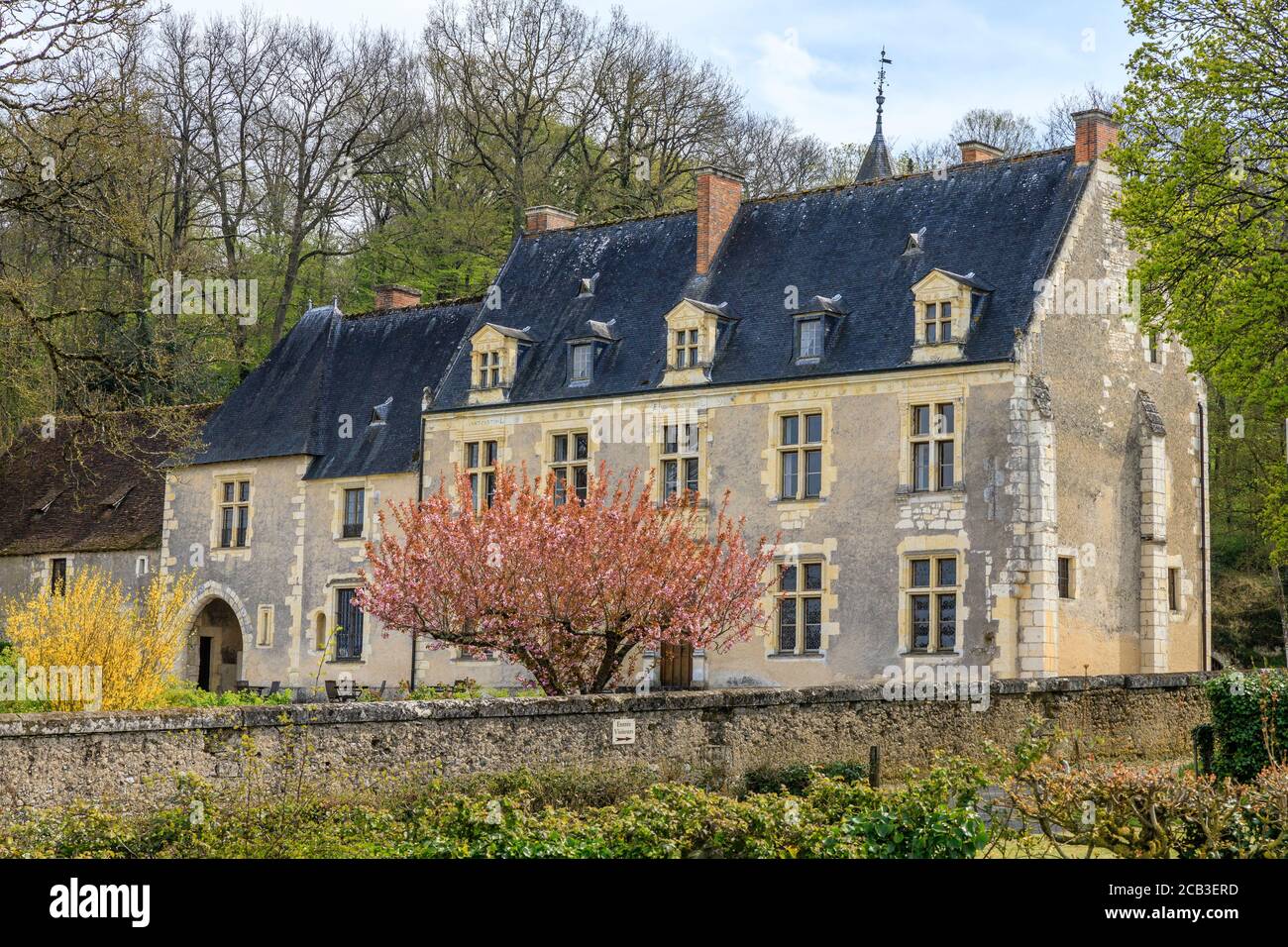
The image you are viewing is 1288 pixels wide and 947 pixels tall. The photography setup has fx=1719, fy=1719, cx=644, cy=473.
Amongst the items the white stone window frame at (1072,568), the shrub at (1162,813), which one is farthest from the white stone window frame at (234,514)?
the shrub at (1162,813)

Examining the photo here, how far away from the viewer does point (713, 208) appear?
29734 millimetres

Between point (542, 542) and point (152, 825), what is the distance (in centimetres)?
911

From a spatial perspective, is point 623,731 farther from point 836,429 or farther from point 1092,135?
point 1092,135

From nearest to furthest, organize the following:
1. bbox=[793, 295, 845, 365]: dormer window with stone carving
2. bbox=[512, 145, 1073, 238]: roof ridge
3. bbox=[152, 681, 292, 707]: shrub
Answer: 1. bbox=[152, 681, 292, 707]: shrub
2. bbox=[793, 295, 845, 365]: dormer window with stone carving
3. bbox=[512, 145, 1073, 238]: roof ridge

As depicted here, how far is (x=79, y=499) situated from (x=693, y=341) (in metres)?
13.9

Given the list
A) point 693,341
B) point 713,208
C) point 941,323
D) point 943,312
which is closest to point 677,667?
point 693,341

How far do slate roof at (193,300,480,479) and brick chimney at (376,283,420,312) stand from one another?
23.3 inches

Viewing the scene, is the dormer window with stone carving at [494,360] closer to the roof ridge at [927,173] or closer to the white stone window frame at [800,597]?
the roof ridge at [927,173]

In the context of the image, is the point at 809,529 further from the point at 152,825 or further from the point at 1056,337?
the point at 152,825

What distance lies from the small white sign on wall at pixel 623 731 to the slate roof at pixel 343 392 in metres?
16.6

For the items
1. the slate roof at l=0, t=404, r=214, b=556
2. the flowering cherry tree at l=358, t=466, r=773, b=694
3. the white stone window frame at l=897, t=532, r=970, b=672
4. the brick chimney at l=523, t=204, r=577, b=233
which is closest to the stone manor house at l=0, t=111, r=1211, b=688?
the white stone window frame at l=897, t=532, r=970, b=672

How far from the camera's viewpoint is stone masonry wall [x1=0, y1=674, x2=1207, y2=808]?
1082 cm

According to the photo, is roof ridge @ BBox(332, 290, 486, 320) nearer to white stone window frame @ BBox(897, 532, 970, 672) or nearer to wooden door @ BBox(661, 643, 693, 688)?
wooden door @ BBox(661, 643, 693, 688)
